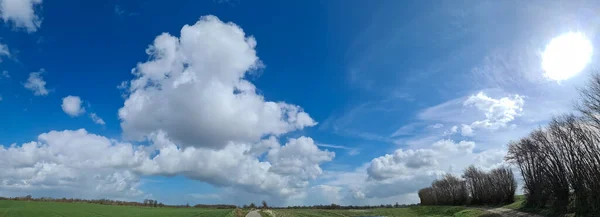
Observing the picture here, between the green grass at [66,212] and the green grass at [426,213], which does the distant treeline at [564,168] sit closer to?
the green grass at [426,213]

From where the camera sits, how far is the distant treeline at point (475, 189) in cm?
7238

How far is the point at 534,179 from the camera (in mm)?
52906

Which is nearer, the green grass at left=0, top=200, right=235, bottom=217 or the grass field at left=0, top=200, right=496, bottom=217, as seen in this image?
the green grass at left=0, top=200, right=235, bottom=217

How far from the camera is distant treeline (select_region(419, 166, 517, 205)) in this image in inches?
2849

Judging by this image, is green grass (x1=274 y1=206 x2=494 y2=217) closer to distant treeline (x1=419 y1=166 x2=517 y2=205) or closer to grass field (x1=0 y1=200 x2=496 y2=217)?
grass field (x1=0 y1=200 x2=496 y2=217)

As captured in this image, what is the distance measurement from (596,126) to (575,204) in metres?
10.6

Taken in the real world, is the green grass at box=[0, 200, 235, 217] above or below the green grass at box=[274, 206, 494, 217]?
above

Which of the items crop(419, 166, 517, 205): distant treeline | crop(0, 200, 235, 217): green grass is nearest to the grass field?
crop(0, 200, 235, 217): green grass

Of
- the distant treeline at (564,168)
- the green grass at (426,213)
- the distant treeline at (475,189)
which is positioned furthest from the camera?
the distant treeline at (475,189)

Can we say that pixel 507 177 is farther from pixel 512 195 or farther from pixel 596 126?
pixel 596 126

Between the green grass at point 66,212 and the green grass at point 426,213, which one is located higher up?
the green grass at point 66,212

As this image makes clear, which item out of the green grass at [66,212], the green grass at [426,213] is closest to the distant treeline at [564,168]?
the green grass at [426,213]

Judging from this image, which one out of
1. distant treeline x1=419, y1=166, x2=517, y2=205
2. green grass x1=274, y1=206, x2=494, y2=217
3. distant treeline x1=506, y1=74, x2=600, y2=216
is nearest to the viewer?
distant treeline x1=506, y1=74, x2=600, y2=216

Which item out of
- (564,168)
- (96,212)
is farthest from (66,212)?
(564,168)
